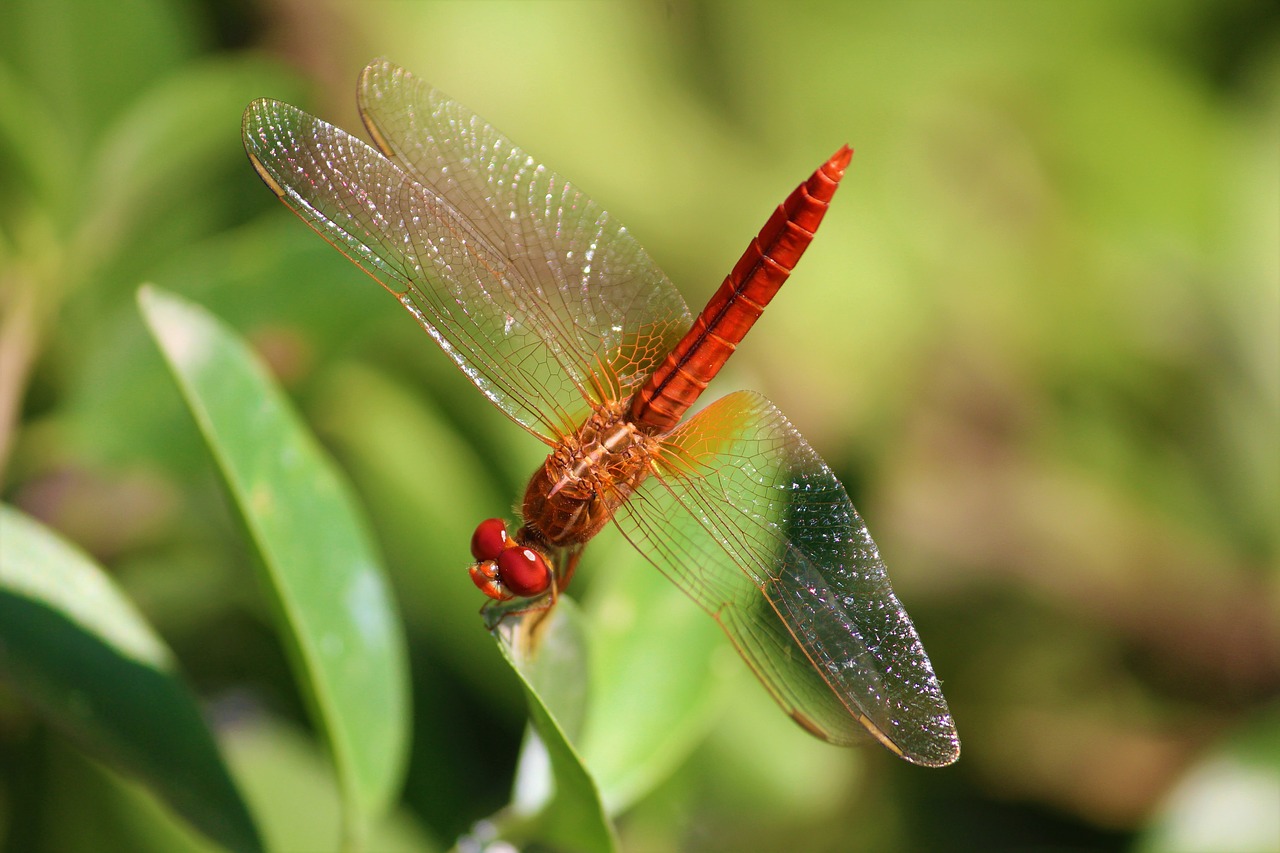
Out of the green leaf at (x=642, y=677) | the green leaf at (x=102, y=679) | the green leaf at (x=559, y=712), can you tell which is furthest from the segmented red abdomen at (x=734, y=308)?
the green leaf at (x=102, y=679)

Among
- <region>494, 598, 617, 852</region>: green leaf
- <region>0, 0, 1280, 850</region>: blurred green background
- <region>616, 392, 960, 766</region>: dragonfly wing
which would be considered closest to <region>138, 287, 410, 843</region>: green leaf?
<region>0, 0, 1280, 850</region>: blurred green background

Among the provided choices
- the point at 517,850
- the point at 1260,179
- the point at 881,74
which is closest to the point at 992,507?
the point at 1260,179

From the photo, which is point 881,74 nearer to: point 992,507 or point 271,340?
point 992,507

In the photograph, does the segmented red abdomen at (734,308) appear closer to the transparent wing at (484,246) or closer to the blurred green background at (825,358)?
the transparent wing at (484,246)

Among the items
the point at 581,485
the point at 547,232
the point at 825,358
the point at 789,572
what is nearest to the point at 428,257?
the point at 547,232

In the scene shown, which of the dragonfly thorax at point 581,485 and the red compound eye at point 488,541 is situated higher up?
the dragonfly thorax at point 581,485

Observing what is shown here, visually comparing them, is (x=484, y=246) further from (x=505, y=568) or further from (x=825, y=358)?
(x=825, y=358)

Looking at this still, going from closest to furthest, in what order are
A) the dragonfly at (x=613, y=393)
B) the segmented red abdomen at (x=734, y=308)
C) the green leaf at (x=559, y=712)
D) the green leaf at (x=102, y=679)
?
the green leaf at (x=559, y=712), the green leaf at (x=102, y=679), the dragonfly at (x=613, y=393), the segmented red abdomen at (x=734, y=308)

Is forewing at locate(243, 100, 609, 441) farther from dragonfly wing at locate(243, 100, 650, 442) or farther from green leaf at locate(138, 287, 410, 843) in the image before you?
green leaf at locate(138, 287, 410, 843)
